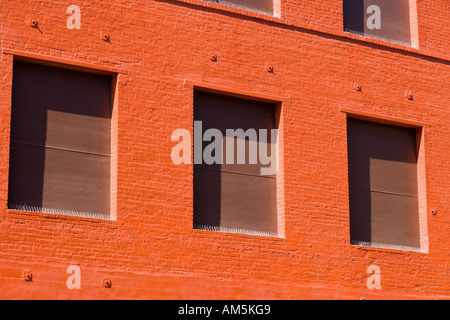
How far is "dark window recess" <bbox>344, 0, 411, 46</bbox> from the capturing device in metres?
19.4

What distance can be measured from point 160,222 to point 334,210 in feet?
11.0

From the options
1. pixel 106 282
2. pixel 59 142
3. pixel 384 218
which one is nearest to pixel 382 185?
pixel 384 218

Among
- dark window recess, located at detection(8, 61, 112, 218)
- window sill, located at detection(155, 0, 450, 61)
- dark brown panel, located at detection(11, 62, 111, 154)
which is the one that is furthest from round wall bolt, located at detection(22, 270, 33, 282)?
window sill, located at detection(155, 0, 450, 61)

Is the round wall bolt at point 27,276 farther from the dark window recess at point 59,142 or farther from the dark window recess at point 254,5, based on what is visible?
the dark window recess at point 254,5

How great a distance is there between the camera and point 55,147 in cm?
1582

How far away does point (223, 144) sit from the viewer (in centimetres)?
1733

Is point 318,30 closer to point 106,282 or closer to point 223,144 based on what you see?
point 223,144

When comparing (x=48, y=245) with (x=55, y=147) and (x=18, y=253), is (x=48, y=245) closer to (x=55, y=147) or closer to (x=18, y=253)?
(x=18, y=253)

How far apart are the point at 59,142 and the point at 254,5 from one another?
462 cm

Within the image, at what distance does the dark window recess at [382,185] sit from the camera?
1844 cm

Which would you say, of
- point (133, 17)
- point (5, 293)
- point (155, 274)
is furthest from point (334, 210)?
point (5, 293)
